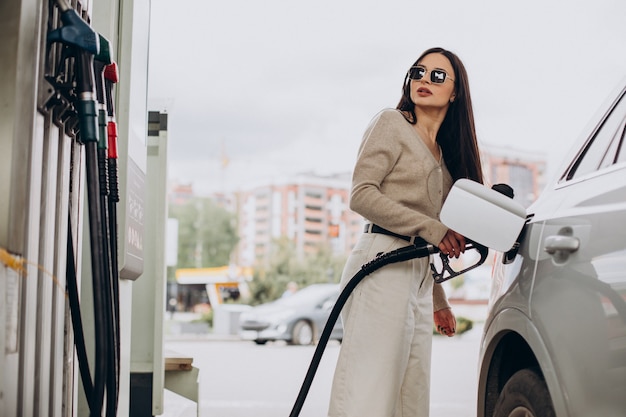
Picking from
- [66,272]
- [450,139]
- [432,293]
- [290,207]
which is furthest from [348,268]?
[290,207]

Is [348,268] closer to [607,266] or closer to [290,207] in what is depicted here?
[607,266]

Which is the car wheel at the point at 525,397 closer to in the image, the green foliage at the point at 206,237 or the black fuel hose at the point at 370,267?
the black fuel hose at the point at 370,267

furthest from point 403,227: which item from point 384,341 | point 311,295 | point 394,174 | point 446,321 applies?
point 311,295

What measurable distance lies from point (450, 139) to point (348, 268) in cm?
65

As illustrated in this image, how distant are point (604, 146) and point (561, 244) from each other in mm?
475

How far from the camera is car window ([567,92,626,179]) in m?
2.52

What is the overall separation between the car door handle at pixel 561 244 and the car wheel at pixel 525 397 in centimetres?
37

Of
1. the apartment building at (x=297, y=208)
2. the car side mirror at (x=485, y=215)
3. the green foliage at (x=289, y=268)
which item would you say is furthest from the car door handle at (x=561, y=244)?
the apartment building at (x=297, y=208)

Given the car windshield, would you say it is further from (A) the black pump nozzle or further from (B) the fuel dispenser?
(A) the black pump nozzle

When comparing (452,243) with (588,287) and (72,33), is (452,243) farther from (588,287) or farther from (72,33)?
(72,33)

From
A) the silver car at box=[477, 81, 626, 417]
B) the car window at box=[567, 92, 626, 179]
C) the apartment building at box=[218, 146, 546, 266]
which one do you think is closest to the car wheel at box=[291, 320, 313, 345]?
the silver car at box=[477, 81, 626, 417]

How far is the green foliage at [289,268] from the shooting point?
43094 millimetres

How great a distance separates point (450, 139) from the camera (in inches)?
133

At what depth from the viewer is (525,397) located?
251 centimetres
